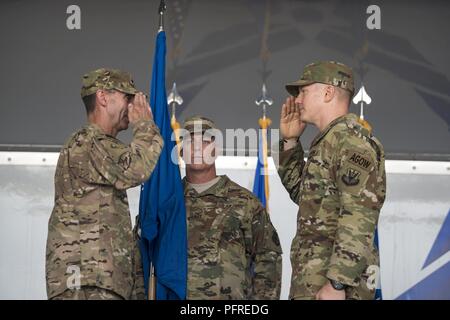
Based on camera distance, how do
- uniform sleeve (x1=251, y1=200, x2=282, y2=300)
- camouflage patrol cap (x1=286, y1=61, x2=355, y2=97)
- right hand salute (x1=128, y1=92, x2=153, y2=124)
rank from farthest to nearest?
uniform sleeve (x1=251, y1=200, x2=282, y2=300), right hand salute (x1=128, y1=92, x2=153, y2=124), camouflage patrol cap (x1=286, y1=61, x2=355, y2=97)

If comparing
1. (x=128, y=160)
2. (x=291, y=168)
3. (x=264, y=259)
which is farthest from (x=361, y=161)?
(x=264, y=259)

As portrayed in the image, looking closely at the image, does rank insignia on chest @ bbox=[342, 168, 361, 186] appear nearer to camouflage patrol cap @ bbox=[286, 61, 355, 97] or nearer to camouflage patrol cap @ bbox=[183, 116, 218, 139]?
camouflage patrol cap @ bbox=[286, 61, 355, 97]

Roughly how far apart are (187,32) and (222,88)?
0.44 m

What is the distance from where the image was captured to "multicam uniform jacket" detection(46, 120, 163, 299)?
4617 millimetres

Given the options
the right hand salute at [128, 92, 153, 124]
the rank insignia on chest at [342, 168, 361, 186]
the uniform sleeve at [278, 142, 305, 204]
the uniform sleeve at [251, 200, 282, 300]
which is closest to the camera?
the rank insignia on chest at [342, 168, 361, 186]

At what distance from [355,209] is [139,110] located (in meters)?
1.14

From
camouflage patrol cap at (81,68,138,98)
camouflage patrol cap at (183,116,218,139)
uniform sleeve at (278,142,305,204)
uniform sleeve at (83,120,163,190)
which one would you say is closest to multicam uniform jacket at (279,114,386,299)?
uniform sleeve at (278,142,305,204)

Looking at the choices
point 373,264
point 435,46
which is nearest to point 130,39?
point 435,46

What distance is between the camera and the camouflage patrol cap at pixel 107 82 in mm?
4871

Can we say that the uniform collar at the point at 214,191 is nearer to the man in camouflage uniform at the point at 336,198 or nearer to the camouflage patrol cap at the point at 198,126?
the camouflage patrol cap at the point at 198,126

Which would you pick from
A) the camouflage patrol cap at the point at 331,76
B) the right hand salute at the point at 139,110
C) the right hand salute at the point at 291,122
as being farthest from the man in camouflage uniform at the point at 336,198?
the right hand salute at the point at 139,110

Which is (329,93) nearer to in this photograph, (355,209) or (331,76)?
(331,76)

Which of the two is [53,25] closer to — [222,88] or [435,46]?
[222,88]

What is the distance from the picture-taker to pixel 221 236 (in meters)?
5.36
